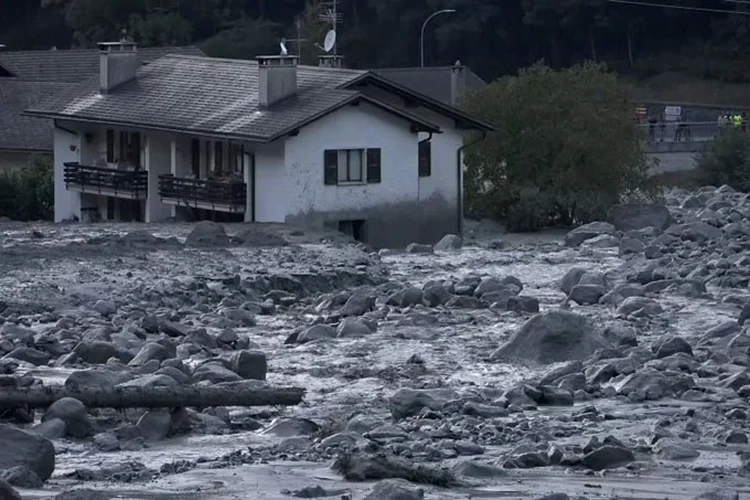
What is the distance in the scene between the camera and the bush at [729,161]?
5944 centimetres

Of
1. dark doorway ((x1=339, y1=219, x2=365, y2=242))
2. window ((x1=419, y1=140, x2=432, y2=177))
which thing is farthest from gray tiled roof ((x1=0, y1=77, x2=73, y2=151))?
dark doorway ((x1=339, y1=219, x2=365, y2=242))

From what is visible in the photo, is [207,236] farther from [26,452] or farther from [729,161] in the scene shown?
[729,161]

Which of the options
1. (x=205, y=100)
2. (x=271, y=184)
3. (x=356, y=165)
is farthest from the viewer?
(x=205, y=100)

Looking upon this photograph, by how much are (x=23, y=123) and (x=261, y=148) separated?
14643mm

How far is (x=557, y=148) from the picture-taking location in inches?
1907

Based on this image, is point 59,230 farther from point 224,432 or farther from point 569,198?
point 224,432

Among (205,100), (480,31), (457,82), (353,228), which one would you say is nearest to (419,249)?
(353,228)

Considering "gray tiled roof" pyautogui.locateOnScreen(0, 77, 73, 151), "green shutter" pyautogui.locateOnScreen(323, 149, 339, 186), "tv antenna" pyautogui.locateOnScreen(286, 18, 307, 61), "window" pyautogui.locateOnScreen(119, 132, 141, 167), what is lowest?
"green shutter" pyautogui.locateOnScreen(323, 149, 339, 186)

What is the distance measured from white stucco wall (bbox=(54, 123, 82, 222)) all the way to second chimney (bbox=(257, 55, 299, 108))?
26.4 feet

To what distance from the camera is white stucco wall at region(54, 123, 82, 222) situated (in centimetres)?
5116

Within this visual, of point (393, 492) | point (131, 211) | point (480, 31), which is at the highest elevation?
point (480, 31)

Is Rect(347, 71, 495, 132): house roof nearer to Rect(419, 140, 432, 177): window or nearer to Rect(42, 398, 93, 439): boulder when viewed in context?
Rect(419, 140, 432, 177): window

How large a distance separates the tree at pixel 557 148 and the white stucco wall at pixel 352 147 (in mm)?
3865

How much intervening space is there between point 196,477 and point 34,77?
4892 cm
